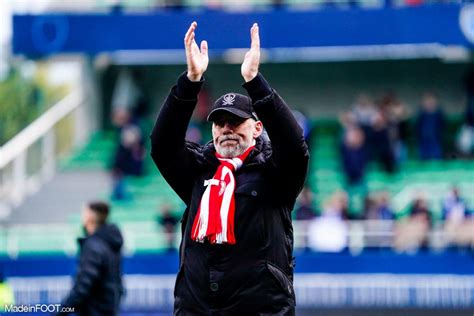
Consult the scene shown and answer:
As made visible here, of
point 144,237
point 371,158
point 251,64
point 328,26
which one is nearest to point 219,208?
point 251,64

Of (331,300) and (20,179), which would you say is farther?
(20,179)

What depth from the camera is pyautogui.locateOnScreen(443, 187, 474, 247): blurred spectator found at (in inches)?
674

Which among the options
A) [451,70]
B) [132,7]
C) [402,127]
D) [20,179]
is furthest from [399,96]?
[20,179]

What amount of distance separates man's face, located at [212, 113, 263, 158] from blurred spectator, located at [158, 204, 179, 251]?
11.1 metres

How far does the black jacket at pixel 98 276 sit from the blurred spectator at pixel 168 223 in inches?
302

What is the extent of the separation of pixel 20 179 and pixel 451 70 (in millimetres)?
8170

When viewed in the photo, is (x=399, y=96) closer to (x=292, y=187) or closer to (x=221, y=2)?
(x=221, y=2)

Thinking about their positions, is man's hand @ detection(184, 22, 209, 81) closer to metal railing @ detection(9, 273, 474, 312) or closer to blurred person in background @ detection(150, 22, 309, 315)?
blurred person in background @ detection(150, 22, 309, 315)

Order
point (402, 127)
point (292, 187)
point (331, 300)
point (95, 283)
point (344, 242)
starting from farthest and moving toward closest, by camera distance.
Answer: point (402, 127) < point (344, 242) < point (331, 300) < point (95, 283) < point (292, 187)

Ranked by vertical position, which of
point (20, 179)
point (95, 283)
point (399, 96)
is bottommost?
point (95, 283)

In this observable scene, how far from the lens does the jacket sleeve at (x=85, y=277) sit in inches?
384

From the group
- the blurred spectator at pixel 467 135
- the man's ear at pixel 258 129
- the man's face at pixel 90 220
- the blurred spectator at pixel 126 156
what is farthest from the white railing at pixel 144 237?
the man's ear at pixel 258 129

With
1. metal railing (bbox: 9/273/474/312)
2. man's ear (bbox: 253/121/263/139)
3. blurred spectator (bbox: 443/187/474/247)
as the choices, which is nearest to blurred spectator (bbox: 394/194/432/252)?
blurred spectator (bbox: 443/187/474/247)

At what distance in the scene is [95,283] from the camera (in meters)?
9.93
